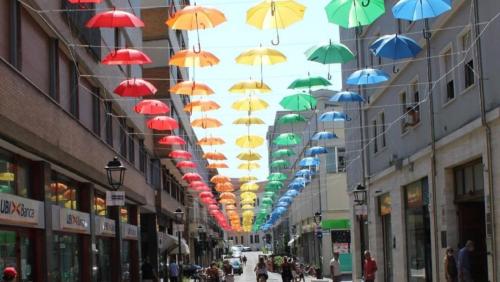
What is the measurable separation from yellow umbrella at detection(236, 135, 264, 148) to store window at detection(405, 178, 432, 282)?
807cm

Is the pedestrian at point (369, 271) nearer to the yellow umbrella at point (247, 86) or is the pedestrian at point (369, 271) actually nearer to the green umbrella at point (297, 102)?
the green umbrella at point (297, 102)

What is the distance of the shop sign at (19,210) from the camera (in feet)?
48.2

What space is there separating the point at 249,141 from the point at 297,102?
320 inches

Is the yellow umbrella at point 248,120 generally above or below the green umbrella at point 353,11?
below

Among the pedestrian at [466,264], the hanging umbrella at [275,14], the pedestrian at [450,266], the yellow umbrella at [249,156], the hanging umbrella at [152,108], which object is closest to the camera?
the hanging umbrella at [275,14]

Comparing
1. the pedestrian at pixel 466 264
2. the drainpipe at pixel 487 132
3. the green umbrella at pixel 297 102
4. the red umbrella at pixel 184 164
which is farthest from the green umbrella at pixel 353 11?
the red umbrella at pixel 184 164

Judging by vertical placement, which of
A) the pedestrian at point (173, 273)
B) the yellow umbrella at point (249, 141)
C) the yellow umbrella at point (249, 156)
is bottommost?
the pedestrian at point (173, 273)

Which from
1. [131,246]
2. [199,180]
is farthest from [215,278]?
[199,180]

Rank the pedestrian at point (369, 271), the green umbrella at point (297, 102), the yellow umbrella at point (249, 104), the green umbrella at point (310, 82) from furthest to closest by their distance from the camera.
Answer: the green umbrella at point (297, 102) < the pedestrian at point (369, 271) < the yellow umbrella at point (249, 104) < the green umbrella at point (310, 82)

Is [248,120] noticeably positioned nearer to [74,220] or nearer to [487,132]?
[74,220]

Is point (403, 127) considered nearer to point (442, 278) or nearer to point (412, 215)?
point (412, 215)

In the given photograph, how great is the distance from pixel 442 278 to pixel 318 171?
37266 millimetres

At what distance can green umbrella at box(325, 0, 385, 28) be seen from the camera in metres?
17.3

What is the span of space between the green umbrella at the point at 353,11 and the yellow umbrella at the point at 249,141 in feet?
56.9
